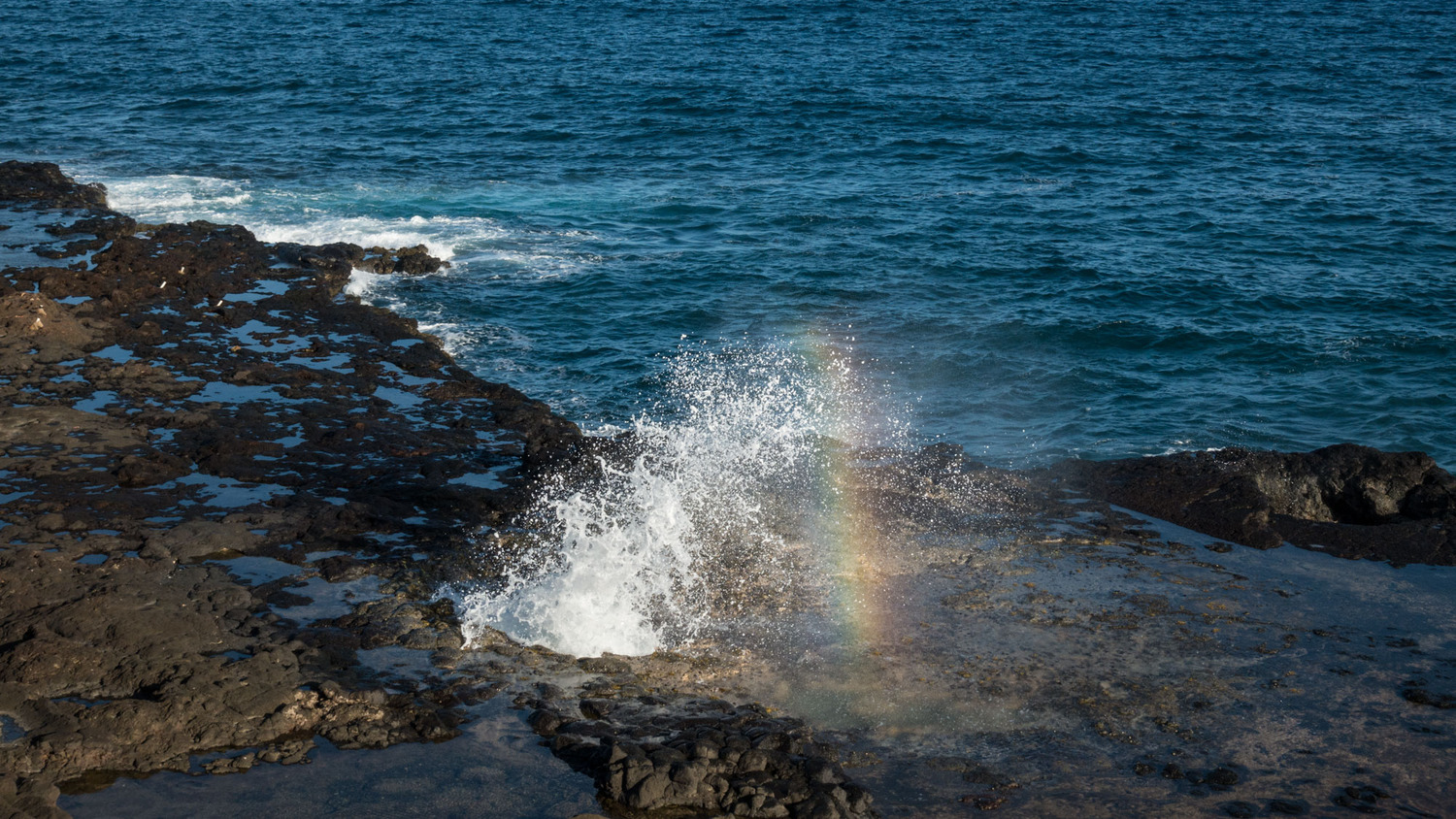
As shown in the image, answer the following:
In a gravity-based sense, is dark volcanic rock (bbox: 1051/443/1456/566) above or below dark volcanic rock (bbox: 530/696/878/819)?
above

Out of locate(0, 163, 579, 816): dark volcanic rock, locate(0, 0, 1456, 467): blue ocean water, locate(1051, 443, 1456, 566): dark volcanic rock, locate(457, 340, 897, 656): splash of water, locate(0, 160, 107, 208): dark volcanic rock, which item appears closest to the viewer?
locate(0, 163, 579, 816): dark volcanic rock

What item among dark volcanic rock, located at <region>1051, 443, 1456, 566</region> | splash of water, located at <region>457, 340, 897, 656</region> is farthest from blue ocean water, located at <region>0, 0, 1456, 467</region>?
dark volcanic rock, located at <region>1051, 443, 1456, 566</region>

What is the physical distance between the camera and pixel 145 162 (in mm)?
31656

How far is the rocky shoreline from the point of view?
8.77 meters

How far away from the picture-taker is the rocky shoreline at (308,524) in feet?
28.8

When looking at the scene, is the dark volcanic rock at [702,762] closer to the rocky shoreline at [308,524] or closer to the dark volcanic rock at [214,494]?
the rocky shoreline at [308,524]

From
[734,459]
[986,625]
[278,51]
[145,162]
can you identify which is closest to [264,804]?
[986,625]

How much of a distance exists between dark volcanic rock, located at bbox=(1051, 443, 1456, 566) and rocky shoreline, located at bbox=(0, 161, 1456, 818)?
0.03m

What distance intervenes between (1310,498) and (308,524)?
38.2ft

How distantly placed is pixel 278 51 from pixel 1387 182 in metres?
40.2

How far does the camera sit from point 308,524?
40.3 ft

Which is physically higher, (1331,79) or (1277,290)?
(1331,79)

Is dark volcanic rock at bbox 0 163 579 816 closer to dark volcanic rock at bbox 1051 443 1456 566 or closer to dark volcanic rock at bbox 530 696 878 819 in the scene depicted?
dark volcanic rock at bbox 530 696 878 819

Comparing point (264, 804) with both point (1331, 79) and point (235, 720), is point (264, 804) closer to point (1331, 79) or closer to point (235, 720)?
point (235, 720)
